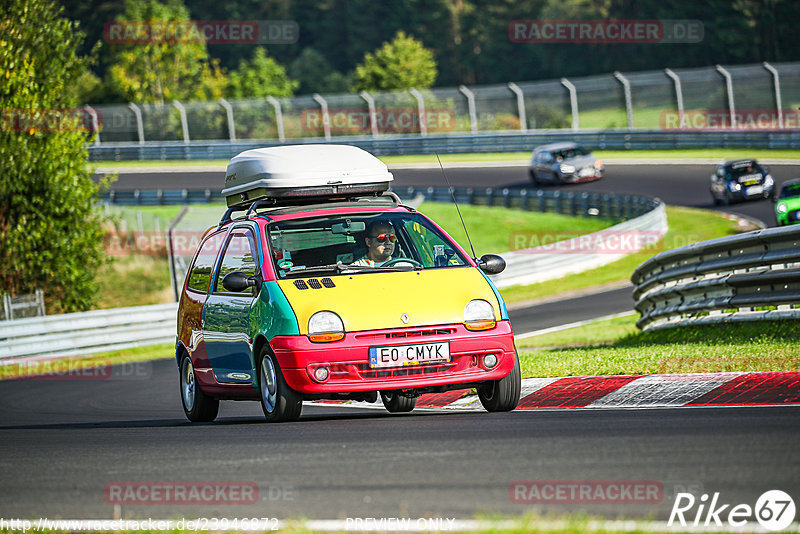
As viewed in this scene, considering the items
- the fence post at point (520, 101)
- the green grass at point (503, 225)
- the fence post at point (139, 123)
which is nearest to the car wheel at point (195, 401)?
the green grass at point (503, 225)

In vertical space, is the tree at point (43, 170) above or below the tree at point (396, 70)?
above

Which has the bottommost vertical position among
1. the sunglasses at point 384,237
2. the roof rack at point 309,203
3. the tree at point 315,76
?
the tree at point 315,76

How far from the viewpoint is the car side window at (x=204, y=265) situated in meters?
10.6

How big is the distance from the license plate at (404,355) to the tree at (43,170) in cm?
2098

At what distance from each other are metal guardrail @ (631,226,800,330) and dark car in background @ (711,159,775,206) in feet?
65.8

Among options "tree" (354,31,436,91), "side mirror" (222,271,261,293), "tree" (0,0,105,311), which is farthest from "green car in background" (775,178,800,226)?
"tree" (354,31,436,91)

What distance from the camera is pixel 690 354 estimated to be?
10.8 metres

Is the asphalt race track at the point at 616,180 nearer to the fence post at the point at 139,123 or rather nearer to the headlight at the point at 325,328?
the fence post at the point at 139,123

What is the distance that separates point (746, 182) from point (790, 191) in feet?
25.5

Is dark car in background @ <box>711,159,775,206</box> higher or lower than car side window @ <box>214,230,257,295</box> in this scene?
lower

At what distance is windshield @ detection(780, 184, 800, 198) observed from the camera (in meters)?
26.7

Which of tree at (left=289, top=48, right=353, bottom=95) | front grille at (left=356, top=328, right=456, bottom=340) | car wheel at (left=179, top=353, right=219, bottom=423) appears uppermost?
front grille at (left=356, top=328, right=456, bottom=340)

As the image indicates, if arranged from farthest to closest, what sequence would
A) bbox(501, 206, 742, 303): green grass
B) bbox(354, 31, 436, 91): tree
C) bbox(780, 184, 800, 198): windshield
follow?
bbox(354, 31, 436, 91): tree → bbox(501, 206, 742, 303): green grass → bbox(780, 184, 800, 198): windshield

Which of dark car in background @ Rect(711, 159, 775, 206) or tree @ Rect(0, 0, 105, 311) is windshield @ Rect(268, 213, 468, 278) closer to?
tree @ Rect(0, 0, 105, 311)
